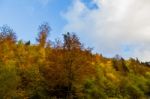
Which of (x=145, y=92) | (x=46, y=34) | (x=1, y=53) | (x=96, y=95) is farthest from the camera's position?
(x=145, y=92)

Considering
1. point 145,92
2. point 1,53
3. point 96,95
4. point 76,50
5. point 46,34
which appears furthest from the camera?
point 145,92

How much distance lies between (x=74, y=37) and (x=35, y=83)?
1381 cm

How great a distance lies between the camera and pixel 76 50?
80.1 metres

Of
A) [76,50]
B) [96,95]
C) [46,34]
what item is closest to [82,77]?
[76,50]

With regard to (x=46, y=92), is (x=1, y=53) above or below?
above

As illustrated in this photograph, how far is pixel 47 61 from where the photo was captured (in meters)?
83.9

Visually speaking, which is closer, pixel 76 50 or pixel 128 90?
pixel 76 50

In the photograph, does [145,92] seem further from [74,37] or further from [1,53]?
[1,53]

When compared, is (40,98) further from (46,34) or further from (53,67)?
(46,34)

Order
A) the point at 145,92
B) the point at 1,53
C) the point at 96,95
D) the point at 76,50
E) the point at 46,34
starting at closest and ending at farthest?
the point at 1,53 → the point at 76,50 → the point at 96,95 → the point at 46,34 → the point at 145,92

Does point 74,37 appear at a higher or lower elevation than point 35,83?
higher

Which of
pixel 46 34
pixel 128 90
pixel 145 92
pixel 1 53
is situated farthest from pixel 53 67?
pixel 145 92

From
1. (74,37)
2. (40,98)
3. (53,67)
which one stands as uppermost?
(74,37)

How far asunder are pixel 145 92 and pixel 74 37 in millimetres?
48971
